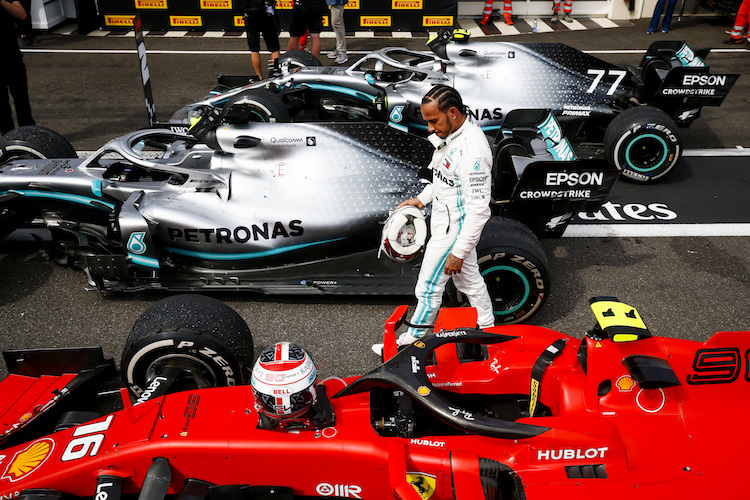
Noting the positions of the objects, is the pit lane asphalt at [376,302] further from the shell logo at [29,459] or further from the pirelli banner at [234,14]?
the pirelli banner at [234,14]

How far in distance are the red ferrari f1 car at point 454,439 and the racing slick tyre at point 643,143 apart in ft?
13.0

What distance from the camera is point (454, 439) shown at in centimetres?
316

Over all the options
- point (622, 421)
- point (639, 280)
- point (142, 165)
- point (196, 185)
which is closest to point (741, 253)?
point (639, 280)

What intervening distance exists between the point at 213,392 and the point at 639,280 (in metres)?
3.82

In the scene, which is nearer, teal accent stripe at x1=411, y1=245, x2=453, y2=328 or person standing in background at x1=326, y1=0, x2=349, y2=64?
teal accent stripe at x1=411, y1=245, x2=453, y2=328

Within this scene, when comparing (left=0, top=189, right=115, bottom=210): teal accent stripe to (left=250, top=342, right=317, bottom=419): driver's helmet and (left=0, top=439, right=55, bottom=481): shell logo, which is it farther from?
(left=250, top=342, right=317, bottom=419): driver's helmet

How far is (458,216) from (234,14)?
11.4 m

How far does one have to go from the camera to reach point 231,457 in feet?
10.3

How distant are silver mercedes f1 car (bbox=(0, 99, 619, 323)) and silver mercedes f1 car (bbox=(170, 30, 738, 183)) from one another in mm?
2217

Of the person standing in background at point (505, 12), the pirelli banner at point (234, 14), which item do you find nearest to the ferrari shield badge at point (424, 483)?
the pirelli banner at point (234, 14)

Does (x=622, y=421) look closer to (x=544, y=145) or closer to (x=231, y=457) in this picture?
(x=231, y=457)

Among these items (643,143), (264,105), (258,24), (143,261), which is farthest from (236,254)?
(258,24)

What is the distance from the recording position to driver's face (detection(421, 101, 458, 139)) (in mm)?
3830

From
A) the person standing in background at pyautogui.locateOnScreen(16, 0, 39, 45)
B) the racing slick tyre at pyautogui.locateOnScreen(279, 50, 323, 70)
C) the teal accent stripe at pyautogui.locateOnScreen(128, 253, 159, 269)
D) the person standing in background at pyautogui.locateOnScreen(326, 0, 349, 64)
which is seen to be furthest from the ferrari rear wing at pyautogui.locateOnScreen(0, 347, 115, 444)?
the person standing in background at pyautogui.locateOnScreen(16, 0, 39, 45)
